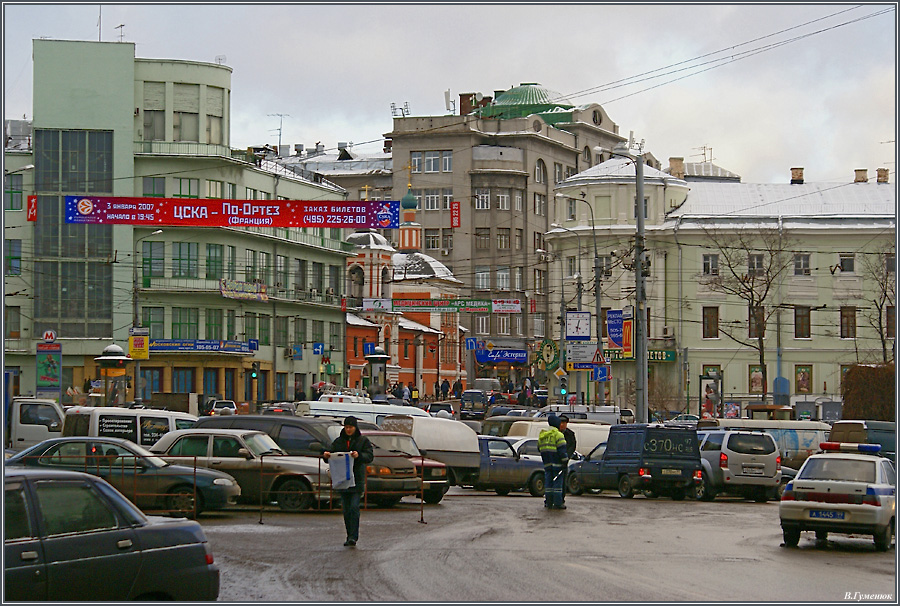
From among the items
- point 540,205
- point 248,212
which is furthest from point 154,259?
point 540,205

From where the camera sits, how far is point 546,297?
12681cm

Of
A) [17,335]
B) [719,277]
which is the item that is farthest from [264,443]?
[719,277]

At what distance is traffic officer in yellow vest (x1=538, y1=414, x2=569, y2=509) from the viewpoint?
24516 mm

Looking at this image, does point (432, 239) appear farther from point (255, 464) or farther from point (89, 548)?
point (89, 548)

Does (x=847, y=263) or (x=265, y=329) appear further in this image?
(x=847, y=263)

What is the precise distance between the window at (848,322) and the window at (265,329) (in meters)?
36.5

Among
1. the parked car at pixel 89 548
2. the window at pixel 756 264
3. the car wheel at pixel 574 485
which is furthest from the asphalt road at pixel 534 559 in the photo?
the window at pixel 756 264

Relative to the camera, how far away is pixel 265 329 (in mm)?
80875

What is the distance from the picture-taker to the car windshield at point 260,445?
23.5 meters

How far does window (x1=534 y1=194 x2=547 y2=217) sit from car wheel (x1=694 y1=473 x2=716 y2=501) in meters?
101

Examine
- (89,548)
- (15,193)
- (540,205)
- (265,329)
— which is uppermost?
(540,205)

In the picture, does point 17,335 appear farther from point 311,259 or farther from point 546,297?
point 546,297

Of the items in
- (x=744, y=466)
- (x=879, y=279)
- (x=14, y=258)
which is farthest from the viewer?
(x=879, y=279)

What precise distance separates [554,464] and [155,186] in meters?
53.3
